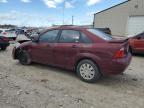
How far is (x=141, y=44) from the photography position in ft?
35.9

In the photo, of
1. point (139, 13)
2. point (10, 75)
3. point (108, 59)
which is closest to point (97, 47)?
point (108, 59)

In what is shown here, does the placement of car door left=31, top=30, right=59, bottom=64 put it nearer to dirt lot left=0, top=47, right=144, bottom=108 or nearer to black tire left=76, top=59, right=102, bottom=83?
dirt lot left=0, top=47, right=144, bottom=108

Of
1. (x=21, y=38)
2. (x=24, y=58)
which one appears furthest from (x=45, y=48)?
(x=21, y=38)

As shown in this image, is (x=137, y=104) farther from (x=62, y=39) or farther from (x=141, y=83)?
(x=62, y=39)

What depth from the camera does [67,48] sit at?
6262 millimetres

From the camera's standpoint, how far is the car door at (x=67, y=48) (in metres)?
6.12

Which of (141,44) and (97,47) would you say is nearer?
(97,47)

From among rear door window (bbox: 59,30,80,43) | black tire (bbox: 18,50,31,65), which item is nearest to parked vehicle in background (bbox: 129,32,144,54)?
rear door window (bbox: 59,30,80,43)

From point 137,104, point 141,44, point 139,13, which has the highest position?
point 139,13

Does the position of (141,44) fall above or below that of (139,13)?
below

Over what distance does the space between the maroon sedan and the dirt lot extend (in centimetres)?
41

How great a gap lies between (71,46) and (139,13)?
49.0 feet

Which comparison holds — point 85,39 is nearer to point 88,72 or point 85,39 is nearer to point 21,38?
point 88,72

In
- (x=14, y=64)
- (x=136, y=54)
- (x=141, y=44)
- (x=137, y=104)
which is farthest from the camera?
(x=136, y=54)
